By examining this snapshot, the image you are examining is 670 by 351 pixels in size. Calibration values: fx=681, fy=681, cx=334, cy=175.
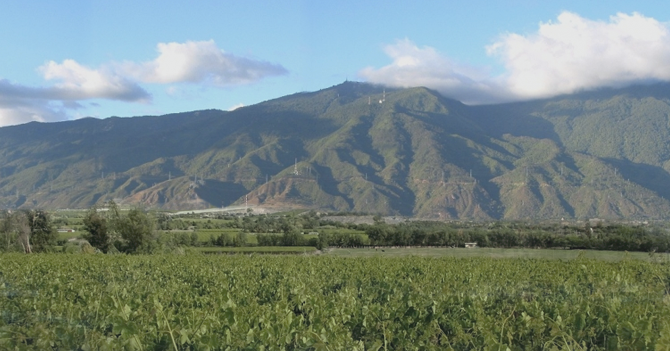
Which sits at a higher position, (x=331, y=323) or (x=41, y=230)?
(x=331, y=323)

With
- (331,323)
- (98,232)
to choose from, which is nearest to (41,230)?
(98,232)

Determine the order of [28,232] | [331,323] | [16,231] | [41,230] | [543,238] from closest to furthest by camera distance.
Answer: [331,323]
[28,232]
[41,230]
[16,231]
[543,238]

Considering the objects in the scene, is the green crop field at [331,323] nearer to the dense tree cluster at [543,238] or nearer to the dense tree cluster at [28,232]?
the dense tree cluster at [543,238]

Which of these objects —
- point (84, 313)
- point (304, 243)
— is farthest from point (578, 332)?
point (304, 243)

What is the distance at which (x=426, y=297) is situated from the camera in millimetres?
16422

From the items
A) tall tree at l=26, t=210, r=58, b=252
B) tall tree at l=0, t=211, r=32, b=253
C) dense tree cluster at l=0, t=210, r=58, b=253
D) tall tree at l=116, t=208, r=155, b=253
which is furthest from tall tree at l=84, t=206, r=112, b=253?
tall tree at l=0, t=211, r=32, b=253

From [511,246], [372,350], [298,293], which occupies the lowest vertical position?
[511,246]

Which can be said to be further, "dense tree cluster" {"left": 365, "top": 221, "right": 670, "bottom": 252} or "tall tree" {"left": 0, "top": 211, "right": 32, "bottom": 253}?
"tall tree" {"left": 0, "top": 211, "right": 32, "bottom": 253}

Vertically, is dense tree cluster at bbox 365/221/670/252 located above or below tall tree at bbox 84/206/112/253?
below

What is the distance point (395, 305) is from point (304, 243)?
7906 cm

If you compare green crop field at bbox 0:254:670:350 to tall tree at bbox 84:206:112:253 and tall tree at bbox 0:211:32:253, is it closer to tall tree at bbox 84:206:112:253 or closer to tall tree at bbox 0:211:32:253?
tall tree at bbox 84:206:112:253

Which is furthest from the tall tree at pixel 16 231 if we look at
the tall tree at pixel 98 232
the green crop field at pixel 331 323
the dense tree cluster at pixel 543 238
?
the green crop field at pixel 331 323

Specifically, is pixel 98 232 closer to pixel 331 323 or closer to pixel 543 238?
pixel 543 238

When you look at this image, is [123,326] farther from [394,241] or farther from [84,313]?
[394,241]
